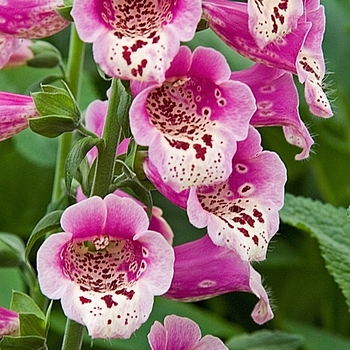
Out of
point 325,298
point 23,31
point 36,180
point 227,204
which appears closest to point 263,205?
point 227,204

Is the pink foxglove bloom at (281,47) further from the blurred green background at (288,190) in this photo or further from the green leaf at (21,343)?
the blurred green background at (288,190)

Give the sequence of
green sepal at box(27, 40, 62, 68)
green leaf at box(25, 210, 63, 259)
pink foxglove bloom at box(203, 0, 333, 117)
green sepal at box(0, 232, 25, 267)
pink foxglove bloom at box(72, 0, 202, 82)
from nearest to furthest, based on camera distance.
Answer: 1. pink foxglove bloom at box(72, 0, 202, 82)
2. pink foxglove bloom at box(203, 0, 333, 117)
3. green leaf at box(25, 210, 63, 259)
4. green sepal at box(0, 232, 25, 267)
5. green sepal at box(27, 40, 62, 68)

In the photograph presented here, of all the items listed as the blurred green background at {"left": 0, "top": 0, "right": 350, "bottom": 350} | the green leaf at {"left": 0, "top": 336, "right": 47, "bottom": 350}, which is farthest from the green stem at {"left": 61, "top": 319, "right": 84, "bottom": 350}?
the blurred green background at {"left": 0, "top": 0, "right": 350, "bottom": 350}

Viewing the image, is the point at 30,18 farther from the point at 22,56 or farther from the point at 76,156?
the point at 22,56

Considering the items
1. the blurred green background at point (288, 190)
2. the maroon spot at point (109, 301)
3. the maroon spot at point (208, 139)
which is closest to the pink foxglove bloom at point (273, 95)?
the maroon spot at point (208, 139)

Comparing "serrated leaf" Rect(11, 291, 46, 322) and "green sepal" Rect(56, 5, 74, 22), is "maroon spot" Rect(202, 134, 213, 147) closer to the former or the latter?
"green sepal" Rect(56, 5, 74, 22)

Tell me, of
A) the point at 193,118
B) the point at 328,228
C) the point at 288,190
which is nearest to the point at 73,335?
the point at 193,118

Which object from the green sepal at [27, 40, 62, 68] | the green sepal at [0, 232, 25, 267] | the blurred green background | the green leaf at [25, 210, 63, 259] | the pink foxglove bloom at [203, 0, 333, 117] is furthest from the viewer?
the blurred green background
